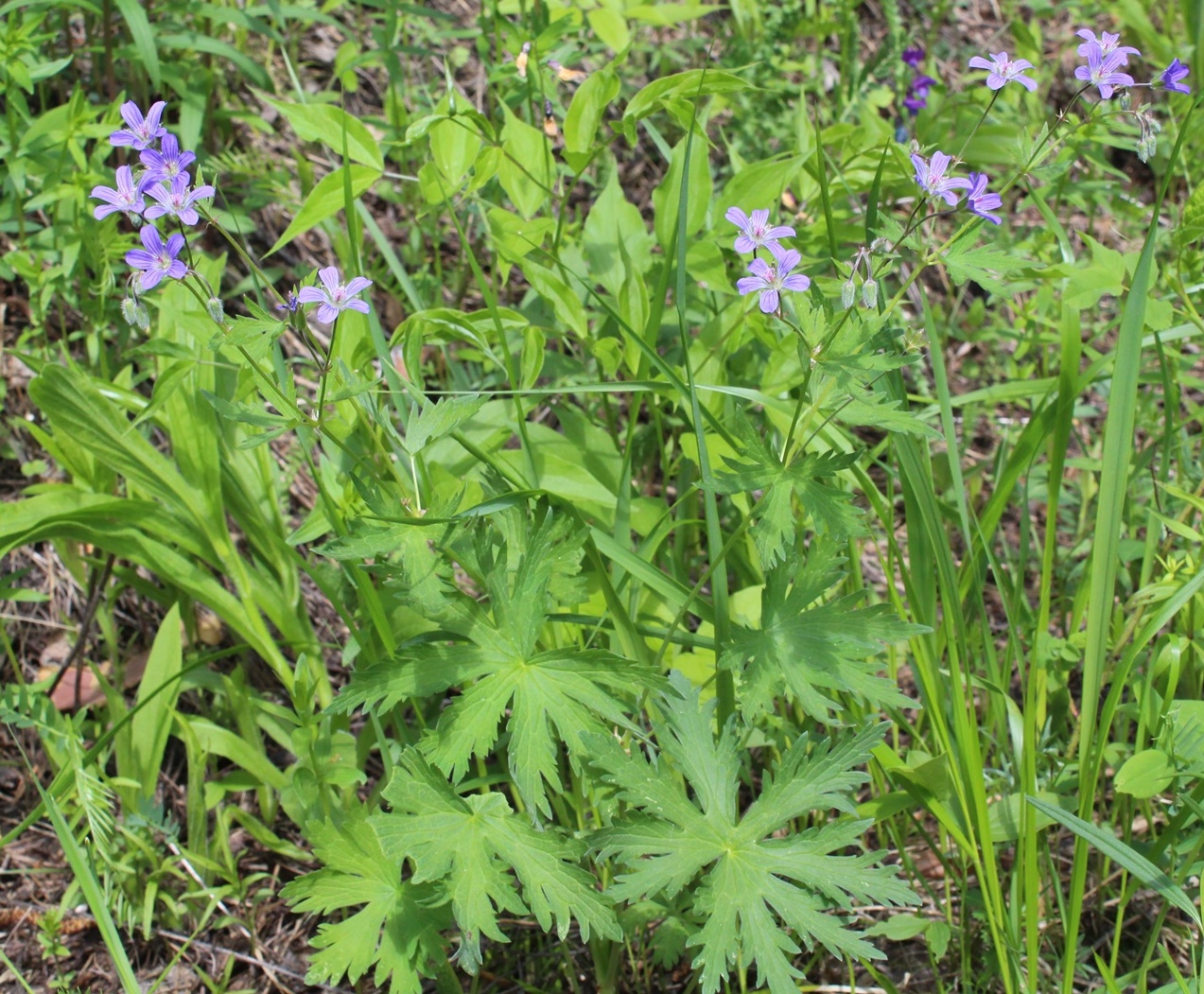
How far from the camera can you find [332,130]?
6.62 ft

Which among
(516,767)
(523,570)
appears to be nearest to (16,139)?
(523,570)

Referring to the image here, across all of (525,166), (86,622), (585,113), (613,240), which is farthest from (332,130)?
(86,622)

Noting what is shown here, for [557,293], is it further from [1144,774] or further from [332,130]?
[1144,774]

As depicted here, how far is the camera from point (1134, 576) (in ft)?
8.08

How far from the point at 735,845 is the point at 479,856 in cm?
35

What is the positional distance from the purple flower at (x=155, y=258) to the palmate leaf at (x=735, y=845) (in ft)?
2.66

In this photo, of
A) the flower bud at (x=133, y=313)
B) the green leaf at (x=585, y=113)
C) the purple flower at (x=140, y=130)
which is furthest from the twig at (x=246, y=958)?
the green leaf at (x=585, y=113)

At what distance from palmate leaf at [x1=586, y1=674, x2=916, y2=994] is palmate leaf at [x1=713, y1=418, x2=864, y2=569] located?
0.85ft

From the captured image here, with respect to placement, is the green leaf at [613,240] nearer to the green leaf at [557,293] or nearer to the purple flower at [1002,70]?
the green leaf at [557,293]

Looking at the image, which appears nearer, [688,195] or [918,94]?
[688,195]

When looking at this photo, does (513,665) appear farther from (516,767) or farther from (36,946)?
(36,946)

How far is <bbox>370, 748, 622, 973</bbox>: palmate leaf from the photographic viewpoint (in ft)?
4.53

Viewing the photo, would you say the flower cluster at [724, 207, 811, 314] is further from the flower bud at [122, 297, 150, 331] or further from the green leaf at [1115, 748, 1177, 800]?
the green leaf at [1115, 748, 1177, 800]

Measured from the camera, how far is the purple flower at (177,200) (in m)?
1.33
